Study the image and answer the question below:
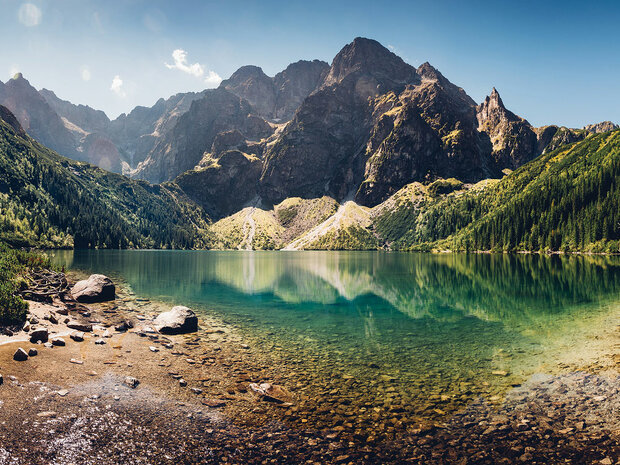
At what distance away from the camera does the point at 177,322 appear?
2827 cm

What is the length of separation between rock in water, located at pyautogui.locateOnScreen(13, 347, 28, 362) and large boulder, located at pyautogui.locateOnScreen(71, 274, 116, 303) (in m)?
23.1

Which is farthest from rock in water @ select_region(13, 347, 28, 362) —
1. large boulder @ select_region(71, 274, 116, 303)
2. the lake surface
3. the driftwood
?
large boulder @ select_region(71, 274, 116, 303)

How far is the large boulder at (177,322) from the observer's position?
27844 mm

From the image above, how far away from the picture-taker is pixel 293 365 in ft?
68.7

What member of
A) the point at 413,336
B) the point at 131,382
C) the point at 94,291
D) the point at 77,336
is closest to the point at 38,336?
the point at 77,336

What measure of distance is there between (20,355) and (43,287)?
20.5 metres

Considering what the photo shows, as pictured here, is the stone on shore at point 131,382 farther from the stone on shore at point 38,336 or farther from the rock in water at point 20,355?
the stone on shore at point 38,336

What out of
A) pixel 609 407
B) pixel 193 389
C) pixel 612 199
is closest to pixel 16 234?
pixel 193 389

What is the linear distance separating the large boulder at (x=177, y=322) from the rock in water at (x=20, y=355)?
35.7 feet

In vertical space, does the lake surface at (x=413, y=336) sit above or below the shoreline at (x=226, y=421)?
below

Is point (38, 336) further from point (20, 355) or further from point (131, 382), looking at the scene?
point (131, 382)

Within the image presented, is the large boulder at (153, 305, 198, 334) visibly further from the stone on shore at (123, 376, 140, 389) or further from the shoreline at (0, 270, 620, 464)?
the stone on shore at (123, 376, 140, 389)

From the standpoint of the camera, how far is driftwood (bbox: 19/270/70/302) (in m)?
30.1

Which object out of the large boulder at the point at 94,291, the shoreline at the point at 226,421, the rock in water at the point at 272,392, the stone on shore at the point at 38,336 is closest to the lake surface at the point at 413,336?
the rock in water at the point at 272,392
